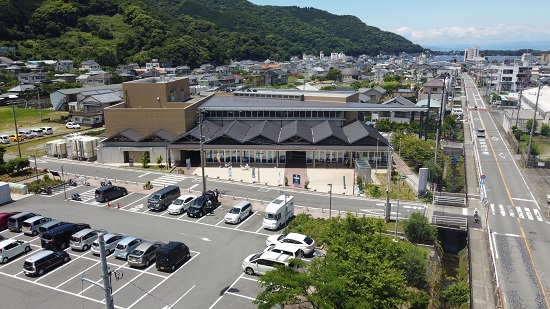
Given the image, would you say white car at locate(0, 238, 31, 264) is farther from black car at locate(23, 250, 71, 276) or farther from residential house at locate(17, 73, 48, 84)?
residential house at locate(17, 73, 48, 84)

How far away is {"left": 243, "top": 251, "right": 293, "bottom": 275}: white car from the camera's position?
60.0 ft

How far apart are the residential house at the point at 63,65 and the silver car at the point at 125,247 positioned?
337 feet

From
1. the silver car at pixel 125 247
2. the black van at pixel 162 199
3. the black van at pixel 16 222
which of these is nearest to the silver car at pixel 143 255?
the silver car at pixel 125 247

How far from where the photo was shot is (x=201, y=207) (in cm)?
2619

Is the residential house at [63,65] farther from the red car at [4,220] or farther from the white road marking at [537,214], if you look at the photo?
the white road marking at [537,214]

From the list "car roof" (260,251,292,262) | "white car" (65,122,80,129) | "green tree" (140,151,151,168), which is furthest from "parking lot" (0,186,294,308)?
"white car" (65,122,80,129)

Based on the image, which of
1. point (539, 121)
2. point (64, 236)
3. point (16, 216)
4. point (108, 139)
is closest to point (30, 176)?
point (108, 139)

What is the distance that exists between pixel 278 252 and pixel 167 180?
1776 centimetres

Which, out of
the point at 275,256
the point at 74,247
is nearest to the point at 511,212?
the point at 275,256

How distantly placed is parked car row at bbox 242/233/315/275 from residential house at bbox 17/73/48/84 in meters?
90.4

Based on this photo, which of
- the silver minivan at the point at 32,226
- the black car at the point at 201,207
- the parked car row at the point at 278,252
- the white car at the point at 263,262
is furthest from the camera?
the black car at the point at 201,207

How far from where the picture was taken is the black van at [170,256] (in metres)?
19.0

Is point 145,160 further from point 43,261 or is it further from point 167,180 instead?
point 43,261

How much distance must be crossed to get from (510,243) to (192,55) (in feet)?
426
